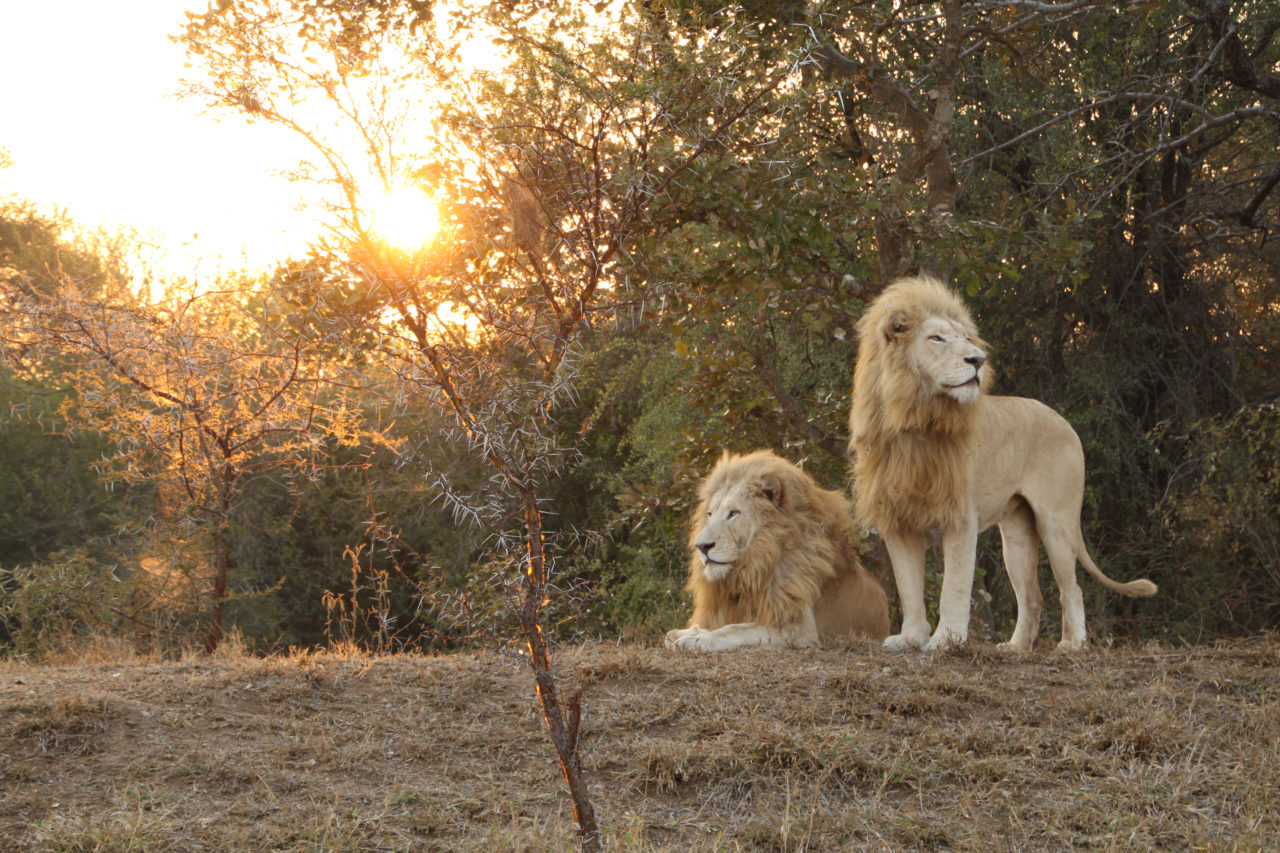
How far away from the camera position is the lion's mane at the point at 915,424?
6516mm

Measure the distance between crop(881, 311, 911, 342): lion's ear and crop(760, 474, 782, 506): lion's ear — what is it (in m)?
1.09

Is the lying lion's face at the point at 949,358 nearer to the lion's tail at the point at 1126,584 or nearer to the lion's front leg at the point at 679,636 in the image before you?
the lion's tail at the point at 1126,584

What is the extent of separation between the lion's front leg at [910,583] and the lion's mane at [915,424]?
0.13m

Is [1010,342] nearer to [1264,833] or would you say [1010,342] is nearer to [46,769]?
[1264,833]

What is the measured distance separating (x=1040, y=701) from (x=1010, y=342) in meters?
8.45

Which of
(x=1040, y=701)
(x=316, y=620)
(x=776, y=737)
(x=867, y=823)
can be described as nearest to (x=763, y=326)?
(x=1040, y=701)

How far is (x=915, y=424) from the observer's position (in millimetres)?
6516

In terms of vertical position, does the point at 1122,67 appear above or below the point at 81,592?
above

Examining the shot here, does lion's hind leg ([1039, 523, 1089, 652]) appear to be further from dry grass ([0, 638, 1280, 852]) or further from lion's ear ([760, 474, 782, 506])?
lion's ear ([760, 474, 782, 506])

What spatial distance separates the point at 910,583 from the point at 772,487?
0.98 metres

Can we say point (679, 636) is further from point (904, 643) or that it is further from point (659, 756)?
point (659, 756)

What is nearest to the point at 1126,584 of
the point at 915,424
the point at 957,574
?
the point at 957,574

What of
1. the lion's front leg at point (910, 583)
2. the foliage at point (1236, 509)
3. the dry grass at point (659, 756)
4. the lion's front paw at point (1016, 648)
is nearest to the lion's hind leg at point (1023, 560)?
the lion's front paw at point (1016, 648)

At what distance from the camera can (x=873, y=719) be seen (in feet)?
16.6
